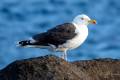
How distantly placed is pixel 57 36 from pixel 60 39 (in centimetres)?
11

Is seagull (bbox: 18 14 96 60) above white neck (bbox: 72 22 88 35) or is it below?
→ below

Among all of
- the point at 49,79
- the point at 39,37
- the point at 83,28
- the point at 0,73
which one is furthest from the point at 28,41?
the point at 49,79

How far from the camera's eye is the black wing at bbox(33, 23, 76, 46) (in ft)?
39.9

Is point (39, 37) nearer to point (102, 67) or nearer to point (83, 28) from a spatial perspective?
point (83, 28)

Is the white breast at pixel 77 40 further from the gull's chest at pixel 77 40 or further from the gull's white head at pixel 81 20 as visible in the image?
the gull's white head at pixel 81 20

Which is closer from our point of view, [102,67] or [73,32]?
[102,67]

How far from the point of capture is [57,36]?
12281 mm

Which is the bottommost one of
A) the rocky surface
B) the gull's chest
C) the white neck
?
the rocky surface

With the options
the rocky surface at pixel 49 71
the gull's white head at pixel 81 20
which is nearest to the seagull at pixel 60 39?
the gull's white head at pixel 81 20

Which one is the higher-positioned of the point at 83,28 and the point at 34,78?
the point at 83,28

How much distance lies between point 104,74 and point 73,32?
2.29 m

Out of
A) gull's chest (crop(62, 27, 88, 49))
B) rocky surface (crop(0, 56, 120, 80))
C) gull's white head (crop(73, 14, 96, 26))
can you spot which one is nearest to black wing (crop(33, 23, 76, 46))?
gull's chest (crop(62, 27, 88, 49))

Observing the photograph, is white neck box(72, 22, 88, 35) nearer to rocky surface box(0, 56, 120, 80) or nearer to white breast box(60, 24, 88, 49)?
white breast box(60, 24, 88, 49)

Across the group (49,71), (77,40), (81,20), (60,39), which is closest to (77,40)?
(77,40)
